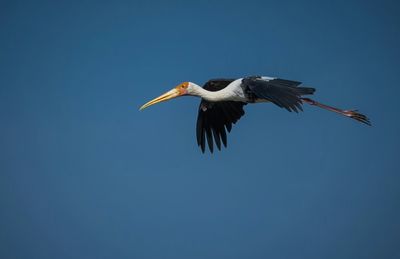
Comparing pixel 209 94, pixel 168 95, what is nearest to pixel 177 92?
pixel 168 95

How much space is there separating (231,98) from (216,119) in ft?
7.01

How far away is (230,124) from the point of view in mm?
18234

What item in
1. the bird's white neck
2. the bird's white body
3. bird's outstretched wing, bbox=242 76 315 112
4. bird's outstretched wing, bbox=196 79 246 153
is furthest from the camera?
bird's outstretched wing, bbox=196 79 246 153

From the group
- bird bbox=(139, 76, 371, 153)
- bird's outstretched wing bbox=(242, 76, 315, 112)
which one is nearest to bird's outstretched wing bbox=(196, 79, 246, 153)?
bird bbox=(139, 76, 371, 153)

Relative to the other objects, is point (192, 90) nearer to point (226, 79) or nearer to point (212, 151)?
point (226, 79)

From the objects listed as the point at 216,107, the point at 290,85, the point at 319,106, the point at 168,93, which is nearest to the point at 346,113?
the point at 319,106

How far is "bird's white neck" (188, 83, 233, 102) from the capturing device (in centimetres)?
1622

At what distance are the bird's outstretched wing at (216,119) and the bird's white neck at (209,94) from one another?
4.25 ft

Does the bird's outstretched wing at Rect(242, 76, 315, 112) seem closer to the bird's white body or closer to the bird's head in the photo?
the bird's white body

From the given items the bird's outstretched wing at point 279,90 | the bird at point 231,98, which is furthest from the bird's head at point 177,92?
the bird's outstretched wing at point 279,90

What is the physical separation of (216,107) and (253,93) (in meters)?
2.75

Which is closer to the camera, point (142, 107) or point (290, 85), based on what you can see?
point (290, 85)

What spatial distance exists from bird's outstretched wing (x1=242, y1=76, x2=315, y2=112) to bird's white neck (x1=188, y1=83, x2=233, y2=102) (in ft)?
3.00

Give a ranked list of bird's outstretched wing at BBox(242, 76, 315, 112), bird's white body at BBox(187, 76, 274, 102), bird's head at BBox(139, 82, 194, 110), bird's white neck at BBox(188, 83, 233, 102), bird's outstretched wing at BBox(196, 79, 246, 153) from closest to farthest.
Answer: bird's outstretched wing at BBox(242, 76, 315, 112) → bird's white body at BBox(187, 76, 274, 102) → bird's white neck at BBox(188, 83, 233, 102) → bird's head at BBox(139, 82, 194, 110) → bird's outstretched wing at BBox(196, 79, 246, 153)
